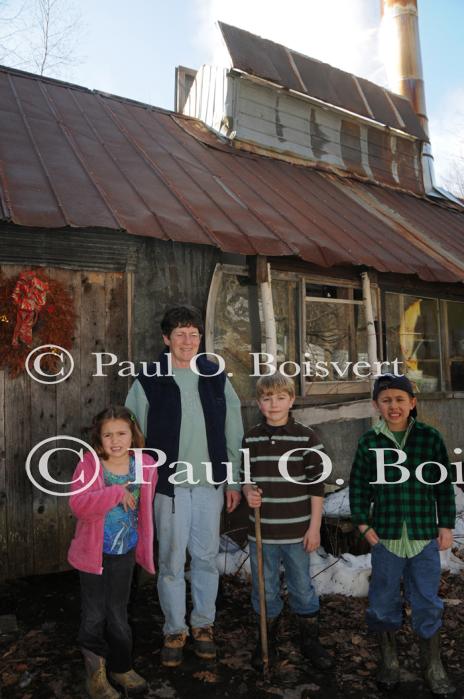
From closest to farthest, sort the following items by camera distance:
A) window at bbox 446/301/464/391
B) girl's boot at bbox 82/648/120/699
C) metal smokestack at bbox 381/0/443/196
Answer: girl's boot at bbox 82/648/120/699 → window at bbox 446/301/464/391 → metal smokestack at bbox 381/0/443/196

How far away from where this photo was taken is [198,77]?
9.72 metres

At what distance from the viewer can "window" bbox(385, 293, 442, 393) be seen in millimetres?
7383

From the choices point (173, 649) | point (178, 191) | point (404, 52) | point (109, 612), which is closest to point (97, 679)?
point (109, 612)

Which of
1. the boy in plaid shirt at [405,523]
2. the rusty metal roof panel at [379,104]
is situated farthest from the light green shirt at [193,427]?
the rusty metal roof panel at [379,104]

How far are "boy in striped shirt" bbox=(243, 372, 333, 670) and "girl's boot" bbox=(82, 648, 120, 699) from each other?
88 centimetres

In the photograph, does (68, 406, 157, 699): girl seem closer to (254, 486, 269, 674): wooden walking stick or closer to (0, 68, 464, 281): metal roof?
(254, 486, 269, 674): wooden walking stick

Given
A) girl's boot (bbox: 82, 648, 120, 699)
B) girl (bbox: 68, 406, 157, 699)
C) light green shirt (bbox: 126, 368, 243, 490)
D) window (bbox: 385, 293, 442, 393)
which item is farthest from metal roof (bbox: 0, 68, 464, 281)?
girl's boot (bbox: 82, 648, 120, 699)

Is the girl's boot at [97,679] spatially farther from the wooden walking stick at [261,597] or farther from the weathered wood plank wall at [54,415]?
the weathered wood plank wall at [54,415]

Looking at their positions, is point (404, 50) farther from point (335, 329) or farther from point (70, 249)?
point (70, 249)

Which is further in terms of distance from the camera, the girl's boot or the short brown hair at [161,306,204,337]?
the short brown hair at [161,306,204,337]

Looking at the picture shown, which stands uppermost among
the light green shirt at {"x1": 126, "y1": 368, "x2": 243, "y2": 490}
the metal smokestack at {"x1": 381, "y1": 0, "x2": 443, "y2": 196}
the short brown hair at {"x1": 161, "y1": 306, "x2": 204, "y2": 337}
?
the metal smokestack at {"x1": 381, "y1": 0, "x2": 443, "y2": 196}

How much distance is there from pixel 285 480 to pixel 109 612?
126 cm

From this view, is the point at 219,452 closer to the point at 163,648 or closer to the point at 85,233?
the point at 163,648

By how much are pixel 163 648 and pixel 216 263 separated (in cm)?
347
